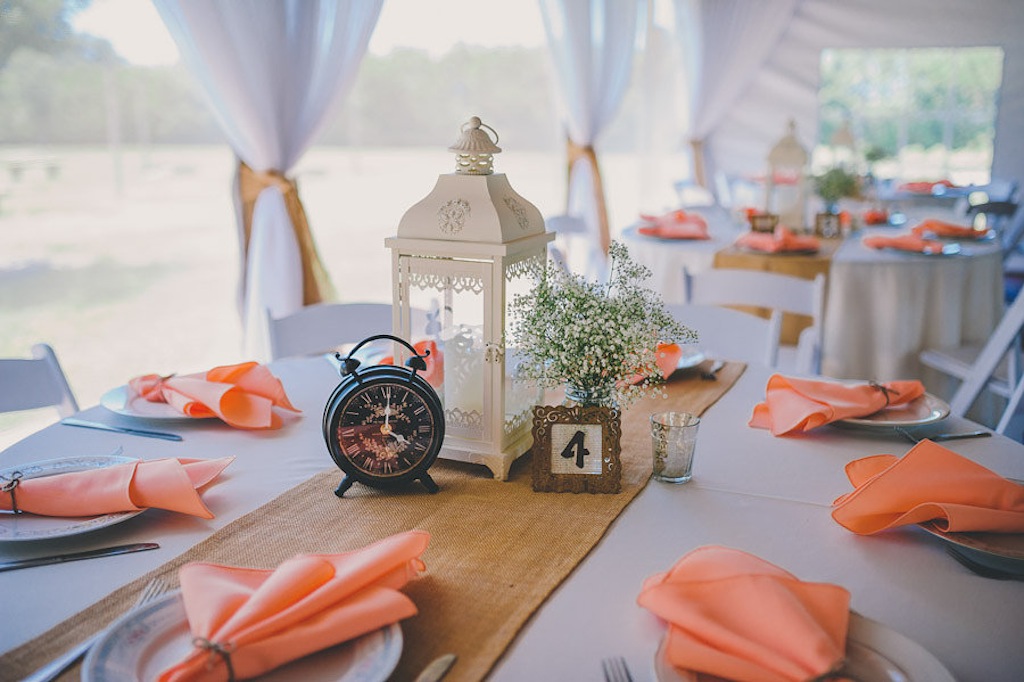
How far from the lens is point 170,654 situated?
2.66ft

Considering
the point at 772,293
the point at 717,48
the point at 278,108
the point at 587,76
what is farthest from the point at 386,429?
the point at 717,48

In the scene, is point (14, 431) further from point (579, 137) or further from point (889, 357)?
point (889, 357)

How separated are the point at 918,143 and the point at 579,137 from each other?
16.0 ft

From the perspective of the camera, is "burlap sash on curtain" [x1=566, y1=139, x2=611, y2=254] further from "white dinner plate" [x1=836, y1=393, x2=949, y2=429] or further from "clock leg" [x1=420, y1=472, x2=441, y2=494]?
"clock leg" [x1=420, y1=472, x2=441, y2=494]

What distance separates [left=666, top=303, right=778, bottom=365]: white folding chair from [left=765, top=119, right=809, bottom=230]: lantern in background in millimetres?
1573

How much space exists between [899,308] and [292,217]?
2.15 meters

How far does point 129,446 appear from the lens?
4.52 feet

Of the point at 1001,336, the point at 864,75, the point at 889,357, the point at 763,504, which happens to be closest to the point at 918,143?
the point at 864,75

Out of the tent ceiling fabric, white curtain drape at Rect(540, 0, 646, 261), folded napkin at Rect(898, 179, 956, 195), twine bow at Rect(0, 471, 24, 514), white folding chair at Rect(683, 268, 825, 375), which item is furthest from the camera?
the tent ceiling fabric

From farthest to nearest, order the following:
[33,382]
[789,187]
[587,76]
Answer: [587,76], [789,187], [33,382]

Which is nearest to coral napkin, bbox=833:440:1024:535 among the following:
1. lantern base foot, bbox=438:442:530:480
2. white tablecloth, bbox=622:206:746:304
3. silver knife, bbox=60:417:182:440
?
lantern base foot, bbox=438:442:530:480

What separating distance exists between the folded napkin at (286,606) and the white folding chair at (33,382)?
942 millimetres

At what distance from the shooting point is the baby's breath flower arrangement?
1.17 metres

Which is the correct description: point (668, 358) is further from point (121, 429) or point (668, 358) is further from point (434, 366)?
point (121, 429)
